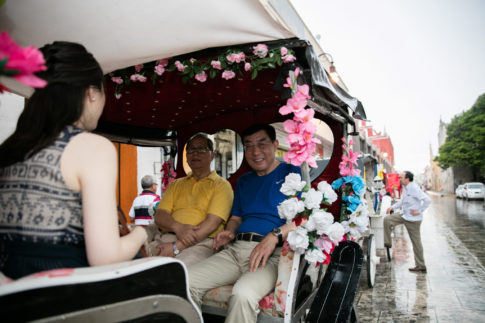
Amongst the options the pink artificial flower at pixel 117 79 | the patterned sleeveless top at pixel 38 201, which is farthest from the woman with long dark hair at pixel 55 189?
the pink artificial flower at pixel 117 79

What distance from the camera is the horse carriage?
1118mm

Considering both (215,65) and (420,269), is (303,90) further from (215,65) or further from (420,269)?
(420,269)

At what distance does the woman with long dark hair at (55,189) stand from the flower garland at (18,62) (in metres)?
0.32

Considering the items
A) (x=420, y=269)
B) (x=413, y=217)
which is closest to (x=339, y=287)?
(x=420, y=269)

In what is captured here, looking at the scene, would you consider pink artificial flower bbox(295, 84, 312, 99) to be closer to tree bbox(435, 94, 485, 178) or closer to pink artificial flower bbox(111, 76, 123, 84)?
pink artificial flower bbox(111, 76, 123, 84)

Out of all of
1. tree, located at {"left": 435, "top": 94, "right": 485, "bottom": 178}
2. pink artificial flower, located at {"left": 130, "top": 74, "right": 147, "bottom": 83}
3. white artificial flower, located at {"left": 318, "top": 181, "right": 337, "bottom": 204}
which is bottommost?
white artificial flower, located at {"left": 318, "top": 181, "right": 337, "bottom": 204}

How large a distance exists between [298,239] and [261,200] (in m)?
0.77

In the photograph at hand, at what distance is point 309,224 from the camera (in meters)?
2.25

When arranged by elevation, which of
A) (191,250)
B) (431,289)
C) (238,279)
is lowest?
(431,289)

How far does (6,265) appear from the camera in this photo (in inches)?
48.0

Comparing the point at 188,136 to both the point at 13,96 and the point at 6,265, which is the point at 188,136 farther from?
the point at 6,265

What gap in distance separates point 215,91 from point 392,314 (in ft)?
11.4

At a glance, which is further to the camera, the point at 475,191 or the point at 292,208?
the point at 475,191

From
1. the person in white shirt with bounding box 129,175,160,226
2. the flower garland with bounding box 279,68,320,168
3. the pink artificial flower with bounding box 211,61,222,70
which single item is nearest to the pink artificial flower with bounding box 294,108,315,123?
the flower garland with bounding box 279,68,320,168
